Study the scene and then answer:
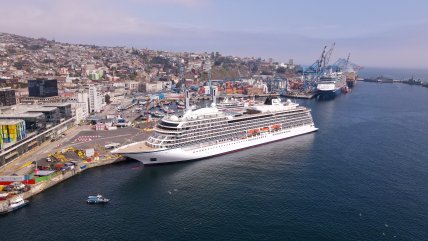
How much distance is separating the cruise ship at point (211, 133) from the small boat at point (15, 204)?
9965 mm

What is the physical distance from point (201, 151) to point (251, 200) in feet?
38.0

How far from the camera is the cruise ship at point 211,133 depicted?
3550 cm

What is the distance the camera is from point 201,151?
124 feet

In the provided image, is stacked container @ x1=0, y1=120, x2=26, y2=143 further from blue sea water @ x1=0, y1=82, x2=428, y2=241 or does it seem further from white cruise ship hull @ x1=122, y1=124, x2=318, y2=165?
white cruise ship hull @ x1=122, y1=124, x2=318, y2=165

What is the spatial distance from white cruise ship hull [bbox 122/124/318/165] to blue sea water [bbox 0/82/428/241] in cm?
88

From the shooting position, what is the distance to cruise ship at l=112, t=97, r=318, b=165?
35500mm

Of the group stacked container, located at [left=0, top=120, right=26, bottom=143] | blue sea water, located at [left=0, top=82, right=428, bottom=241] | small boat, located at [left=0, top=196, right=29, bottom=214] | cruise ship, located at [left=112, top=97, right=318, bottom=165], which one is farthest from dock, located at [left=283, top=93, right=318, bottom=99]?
small boat, located at [left=0, top=196, right=29, bottom=214]

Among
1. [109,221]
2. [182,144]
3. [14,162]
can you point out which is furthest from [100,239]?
[14,162]

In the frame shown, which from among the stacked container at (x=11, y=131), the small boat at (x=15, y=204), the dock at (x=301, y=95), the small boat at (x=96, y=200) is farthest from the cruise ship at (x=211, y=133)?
the dock at (x=301, y=95)

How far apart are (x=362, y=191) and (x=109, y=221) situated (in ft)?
72.4

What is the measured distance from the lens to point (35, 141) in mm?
40875

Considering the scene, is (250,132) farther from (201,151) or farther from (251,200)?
(251,200)

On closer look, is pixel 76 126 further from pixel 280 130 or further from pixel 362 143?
pixel 362 143

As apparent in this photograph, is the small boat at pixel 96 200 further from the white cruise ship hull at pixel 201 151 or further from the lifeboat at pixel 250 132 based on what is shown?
the lifeboat at pixel 250 132
